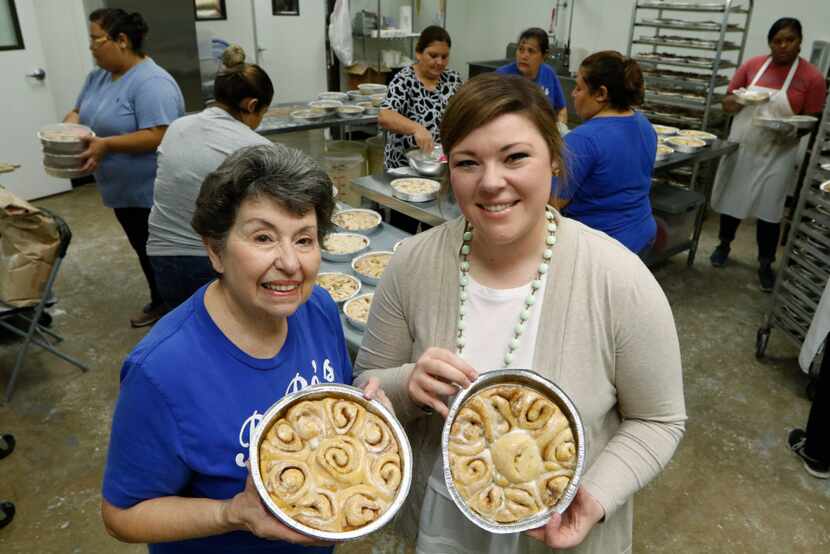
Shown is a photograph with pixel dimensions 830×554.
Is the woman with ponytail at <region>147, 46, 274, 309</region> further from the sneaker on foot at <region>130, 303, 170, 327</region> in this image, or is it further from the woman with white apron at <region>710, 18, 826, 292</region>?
the woman with white apron at <region>710, 18, 826, 292</region>

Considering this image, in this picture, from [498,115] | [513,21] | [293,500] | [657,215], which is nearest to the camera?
[293,500]

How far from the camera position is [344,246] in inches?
125

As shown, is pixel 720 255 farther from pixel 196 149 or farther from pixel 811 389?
pixel 196 149

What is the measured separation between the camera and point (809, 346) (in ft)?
11.1

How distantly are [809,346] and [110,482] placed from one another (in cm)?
361

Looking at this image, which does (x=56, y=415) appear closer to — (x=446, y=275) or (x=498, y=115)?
(x=446, y=275)

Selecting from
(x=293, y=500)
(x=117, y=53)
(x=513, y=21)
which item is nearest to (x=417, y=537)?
(x=293, y=500)

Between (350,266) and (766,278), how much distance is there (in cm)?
390

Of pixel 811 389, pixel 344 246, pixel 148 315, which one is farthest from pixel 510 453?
pixel 148 315

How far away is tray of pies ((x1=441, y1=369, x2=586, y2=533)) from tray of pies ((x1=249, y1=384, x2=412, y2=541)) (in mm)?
126

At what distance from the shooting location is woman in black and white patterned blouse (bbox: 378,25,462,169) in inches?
158

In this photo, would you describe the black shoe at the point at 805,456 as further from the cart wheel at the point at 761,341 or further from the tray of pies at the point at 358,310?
the tray of pies at the point at 358,310

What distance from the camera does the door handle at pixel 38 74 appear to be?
19.4ft

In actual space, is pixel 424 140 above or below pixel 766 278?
above
